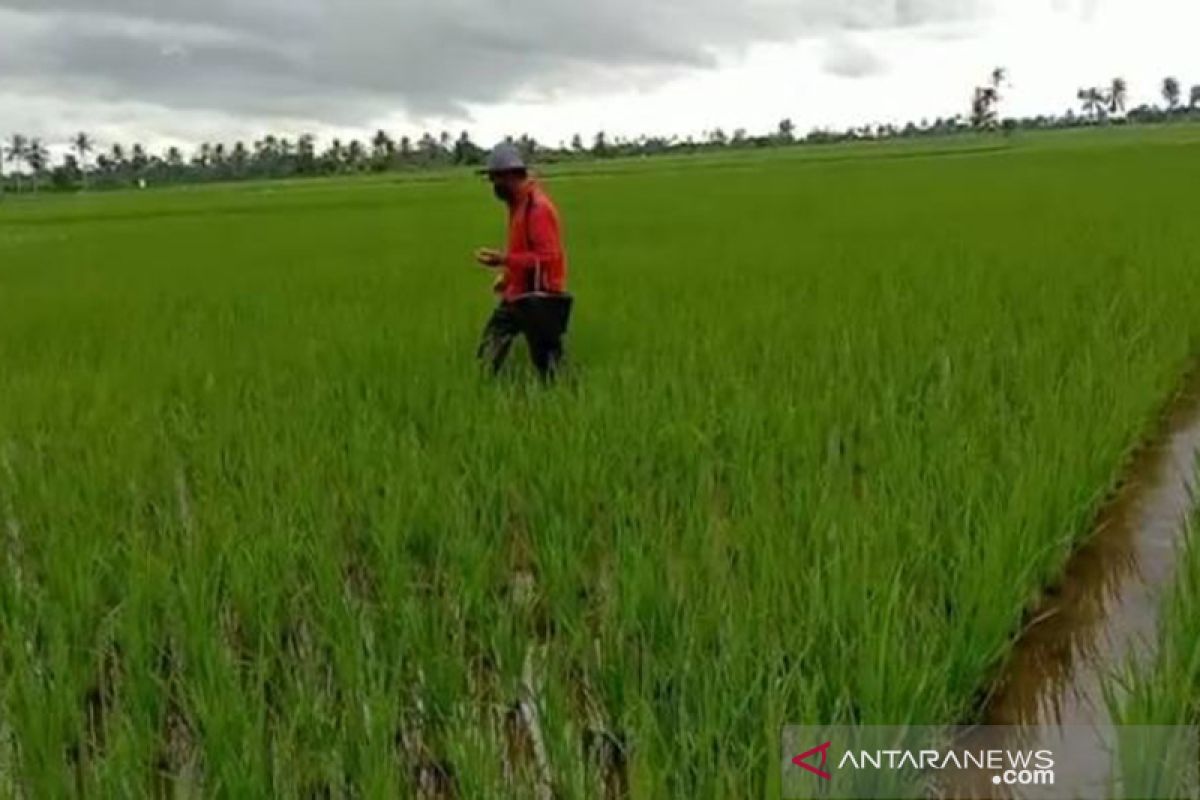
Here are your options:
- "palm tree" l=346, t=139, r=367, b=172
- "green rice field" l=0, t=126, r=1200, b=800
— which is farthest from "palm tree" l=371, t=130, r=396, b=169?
"green rice field" l=0, t=126, r=1200, b=800

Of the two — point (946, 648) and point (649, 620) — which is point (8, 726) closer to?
point (649, 620)

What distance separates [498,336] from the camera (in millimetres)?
4758

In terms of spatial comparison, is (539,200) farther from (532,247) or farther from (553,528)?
(553,528)

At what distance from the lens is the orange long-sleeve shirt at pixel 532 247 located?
4.45 meters

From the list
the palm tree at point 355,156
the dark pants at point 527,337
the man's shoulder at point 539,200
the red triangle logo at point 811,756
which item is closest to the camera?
the red triangle logo at point 811,756

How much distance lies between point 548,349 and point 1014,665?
2787 mm

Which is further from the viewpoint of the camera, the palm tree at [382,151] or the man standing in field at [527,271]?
the palm tree at [382,151]

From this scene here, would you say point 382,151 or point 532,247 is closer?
point 532,247

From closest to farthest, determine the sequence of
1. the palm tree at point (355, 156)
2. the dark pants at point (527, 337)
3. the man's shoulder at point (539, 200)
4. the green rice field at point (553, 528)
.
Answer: the green rice field at point (553, 528) < the man's shoulder at point (539, 200) < the dark pants at point (527, 337) < the palm tree at point (355, 156)

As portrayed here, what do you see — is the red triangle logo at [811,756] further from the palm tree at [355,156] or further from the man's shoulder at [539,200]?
the palm tree at [355,156]

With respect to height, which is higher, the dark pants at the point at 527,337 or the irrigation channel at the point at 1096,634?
the dark pants at the point at 527,337

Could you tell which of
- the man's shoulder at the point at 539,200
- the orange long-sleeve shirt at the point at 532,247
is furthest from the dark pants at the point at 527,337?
the man's shoulder at the point at 539,200

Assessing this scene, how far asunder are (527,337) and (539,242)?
48cm

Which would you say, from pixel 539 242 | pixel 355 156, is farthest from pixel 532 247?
pixel 355 156
